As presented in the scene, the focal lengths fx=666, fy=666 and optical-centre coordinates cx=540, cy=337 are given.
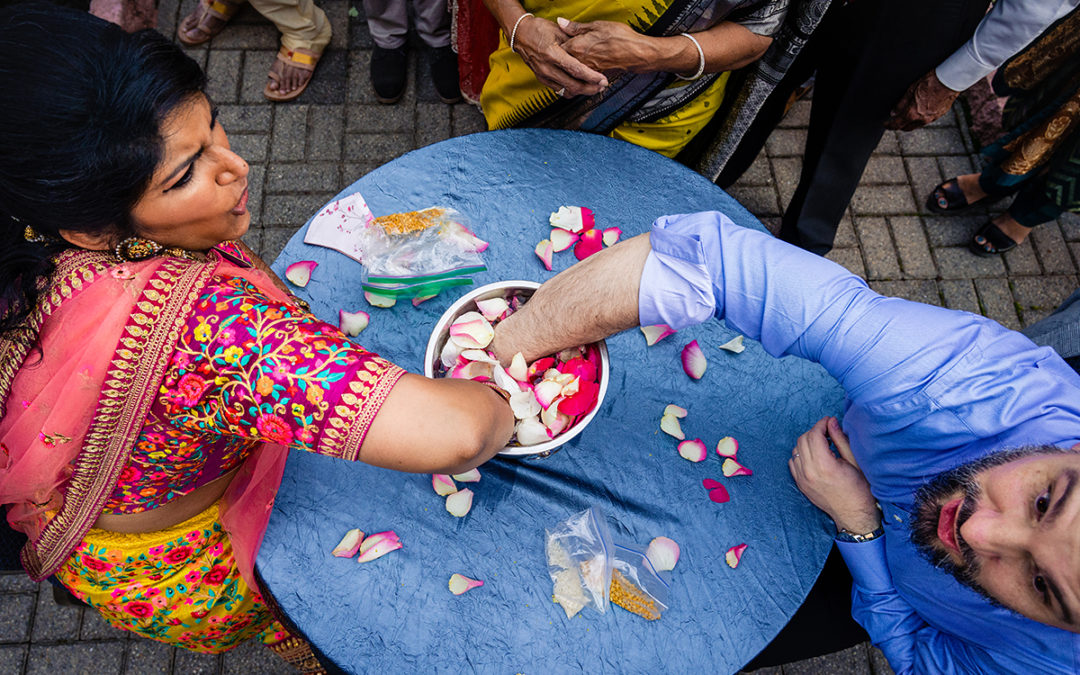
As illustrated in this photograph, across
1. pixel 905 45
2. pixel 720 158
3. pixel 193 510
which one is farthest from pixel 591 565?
pixel 905 45

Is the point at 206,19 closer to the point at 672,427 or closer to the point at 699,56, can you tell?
the point at 699,56

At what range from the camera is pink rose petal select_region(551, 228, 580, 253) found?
2006mm

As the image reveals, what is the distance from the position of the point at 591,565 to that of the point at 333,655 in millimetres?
657

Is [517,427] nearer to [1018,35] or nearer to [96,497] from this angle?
[96,497]

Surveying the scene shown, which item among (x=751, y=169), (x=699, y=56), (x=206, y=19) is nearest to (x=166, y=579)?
(x=699, y=56)

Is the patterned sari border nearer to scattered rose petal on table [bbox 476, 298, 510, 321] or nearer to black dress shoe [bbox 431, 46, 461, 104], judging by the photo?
scattered rose petal on table [bbox 476, 298, 510, 321]

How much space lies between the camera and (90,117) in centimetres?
122

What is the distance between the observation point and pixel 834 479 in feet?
5.65

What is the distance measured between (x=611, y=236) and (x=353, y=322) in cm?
80

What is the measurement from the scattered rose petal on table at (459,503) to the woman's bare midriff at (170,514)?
68 centimetres

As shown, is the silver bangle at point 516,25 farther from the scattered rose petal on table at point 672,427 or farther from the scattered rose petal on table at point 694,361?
the scattered rose petal on table at point 672,427


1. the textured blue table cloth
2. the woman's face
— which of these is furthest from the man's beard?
the woman's face

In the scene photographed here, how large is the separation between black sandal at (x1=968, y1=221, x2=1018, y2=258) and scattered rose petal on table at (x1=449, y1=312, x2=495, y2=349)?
124 inches

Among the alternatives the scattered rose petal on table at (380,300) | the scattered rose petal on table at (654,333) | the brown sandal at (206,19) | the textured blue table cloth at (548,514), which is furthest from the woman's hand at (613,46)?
the brown sandal at (206,19)
